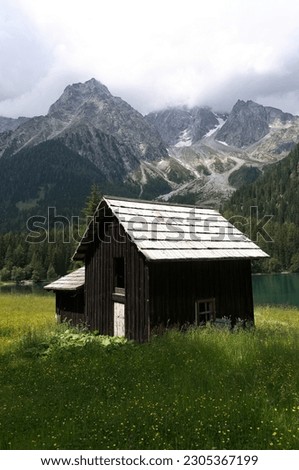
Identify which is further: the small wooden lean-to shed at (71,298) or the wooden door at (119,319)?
the small wooden lean-to shed at (71,298)

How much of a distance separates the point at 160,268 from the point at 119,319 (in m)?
3.64

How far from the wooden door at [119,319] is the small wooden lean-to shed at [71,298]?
12.8 feet

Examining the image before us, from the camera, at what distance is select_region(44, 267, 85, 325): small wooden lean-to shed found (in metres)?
22.5

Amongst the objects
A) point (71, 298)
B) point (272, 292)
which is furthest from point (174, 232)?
point (272, 292)

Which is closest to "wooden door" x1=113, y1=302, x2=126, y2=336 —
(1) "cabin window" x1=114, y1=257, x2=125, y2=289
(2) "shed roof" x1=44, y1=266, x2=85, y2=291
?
(1) "cabin window" x1=114, y1=257, x2=125, y2=289

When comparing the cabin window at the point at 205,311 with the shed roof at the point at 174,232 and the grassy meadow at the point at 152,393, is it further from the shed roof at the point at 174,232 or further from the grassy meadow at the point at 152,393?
the shed roof at the point at 174,232

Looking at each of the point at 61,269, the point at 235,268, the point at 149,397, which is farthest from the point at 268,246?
the point at 149,397

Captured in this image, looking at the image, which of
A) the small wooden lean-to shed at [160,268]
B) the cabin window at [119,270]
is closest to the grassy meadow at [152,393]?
the small wooden lean-to shed at [160,268]

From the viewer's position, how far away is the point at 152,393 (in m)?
9.88

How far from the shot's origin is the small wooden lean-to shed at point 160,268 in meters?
17.0

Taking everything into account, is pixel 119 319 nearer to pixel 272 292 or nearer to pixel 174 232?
pixel 174 232

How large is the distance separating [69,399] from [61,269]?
126918 millimetres

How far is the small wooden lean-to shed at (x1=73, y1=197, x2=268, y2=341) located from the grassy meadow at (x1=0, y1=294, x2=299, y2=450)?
1702mm

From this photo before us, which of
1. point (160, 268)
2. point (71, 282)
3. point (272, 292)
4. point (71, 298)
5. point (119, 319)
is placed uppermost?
point (160, 268)
